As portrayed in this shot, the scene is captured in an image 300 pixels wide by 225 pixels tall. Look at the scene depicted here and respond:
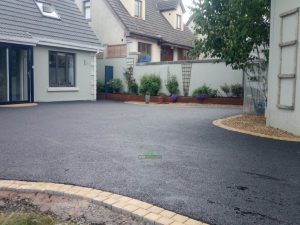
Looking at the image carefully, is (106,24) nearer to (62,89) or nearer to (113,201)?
(62,89)

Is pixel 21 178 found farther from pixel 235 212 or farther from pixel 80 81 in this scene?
pixel 80 81

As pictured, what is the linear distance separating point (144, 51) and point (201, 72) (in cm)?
718

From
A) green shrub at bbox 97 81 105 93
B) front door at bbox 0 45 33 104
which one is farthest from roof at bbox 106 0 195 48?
front door at bbox 0 45 33 104

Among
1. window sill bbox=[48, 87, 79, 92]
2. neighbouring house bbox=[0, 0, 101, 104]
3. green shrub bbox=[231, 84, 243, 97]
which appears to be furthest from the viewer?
window sill bbox=[48, 87, 79, 92]

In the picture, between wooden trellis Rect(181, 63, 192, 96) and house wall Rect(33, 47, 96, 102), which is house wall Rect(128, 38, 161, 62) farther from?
wooden trellis Rect(181, 63, 192, 96)

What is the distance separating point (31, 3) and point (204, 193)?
16.9 meters

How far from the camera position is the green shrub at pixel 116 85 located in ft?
69.5

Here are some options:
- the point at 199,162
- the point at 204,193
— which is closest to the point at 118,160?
the point at 199,162

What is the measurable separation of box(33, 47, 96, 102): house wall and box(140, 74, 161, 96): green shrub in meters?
2.99

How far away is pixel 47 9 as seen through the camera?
59.8ft

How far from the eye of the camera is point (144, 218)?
2.94m

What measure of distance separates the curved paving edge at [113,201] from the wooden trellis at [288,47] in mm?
5297

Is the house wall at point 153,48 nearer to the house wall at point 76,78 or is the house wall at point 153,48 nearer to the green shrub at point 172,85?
the house wall at point 76,78

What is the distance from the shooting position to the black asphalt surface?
3.28 meters
